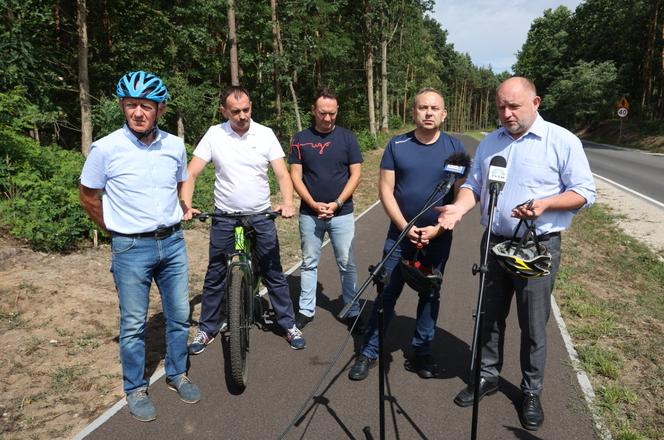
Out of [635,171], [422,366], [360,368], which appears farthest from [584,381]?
[635,171]

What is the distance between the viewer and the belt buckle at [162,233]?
3223 millimetres

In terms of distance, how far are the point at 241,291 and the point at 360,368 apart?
47.4 inches

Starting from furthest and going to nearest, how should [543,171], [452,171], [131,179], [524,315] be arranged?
[524,315], [131,179], [543,171], [452,171]

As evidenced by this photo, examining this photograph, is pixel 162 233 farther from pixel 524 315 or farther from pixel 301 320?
pixel 524 315

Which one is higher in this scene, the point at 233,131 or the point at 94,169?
the point at 233,131

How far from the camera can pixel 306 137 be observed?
4531 millimetres

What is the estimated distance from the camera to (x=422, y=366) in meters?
3.88

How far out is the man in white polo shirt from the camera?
396 centimetres

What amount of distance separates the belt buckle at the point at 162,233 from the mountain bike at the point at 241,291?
1.49 ft

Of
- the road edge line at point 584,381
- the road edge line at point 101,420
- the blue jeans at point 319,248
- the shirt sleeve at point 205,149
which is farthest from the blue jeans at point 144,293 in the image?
the road edge line at point 584,381

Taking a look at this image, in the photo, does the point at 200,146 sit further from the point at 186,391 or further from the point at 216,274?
the point at 186,391

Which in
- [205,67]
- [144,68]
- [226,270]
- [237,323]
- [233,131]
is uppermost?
[205,67]

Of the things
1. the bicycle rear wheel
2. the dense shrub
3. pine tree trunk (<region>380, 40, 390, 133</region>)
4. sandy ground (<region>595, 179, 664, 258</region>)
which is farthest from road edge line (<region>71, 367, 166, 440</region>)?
pine tree trunk (<region>380, 40, 390, 133</region>)

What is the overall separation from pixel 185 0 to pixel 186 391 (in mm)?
19867
